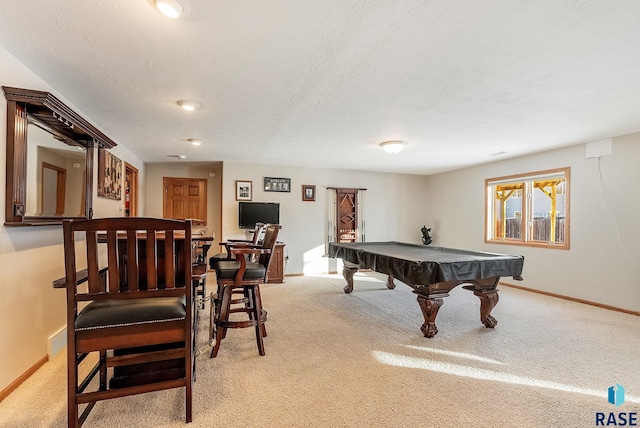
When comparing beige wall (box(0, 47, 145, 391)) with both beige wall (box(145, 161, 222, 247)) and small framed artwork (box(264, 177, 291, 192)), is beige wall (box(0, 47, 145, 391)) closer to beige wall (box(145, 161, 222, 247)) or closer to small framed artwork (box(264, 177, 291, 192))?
beige wall (box(145, 161, 222, 247))

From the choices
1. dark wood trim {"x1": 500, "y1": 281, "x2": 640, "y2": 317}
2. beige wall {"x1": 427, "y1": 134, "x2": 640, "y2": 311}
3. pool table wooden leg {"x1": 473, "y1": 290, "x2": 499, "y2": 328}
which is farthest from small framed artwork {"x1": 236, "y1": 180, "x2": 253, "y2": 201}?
dark wood trim {"x1": 500, "y1": 281, "x2": 640, "y2": 317}

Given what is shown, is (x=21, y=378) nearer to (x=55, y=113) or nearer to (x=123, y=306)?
(x=123, y=306)

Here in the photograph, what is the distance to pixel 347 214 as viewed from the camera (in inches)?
251

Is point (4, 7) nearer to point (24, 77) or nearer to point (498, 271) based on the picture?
point (24, 77)

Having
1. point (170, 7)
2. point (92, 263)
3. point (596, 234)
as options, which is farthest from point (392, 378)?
point (596, 234)

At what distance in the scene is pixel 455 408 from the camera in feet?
5.75

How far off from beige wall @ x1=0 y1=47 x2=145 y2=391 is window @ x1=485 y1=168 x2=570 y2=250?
Result: 6023mm

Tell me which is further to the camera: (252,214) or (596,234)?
(252,214)

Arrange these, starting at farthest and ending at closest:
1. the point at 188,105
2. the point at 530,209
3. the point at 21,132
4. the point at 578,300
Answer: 1. the point at 530,209
2. the point at 578,300
3. the point at 188,105
4. the point at 21,132

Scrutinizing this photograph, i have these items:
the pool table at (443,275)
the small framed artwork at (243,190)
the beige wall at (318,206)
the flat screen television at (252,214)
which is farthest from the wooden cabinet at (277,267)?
the pool table at (443,275)

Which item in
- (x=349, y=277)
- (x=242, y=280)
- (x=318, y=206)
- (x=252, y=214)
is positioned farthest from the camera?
(x=318, y=206)

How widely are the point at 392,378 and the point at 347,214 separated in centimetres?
445

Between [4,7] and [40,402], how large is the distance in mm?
2181

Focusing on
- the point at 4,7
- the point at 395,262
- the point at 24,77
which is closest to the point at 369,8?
the point at 4,7
